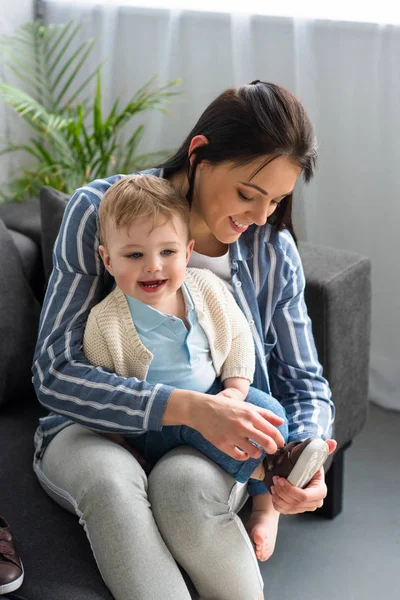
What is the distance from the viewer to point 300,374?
1563 millimetres

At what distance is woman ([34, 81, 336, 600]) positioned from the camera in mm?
1248

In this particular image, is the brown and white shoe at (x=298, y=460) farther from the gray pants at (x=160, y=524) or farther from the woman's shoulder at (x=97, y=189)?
the woman's shoulder at (x=97, y=189)

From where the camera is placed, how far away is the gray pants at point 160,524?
121cm

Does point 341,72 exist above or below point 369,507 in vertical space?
above

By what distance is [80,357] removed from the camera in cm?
138

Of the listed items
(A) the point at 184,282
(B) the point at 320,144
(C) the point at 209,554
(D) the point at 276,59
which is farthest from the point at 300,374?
(D) the point at 276,59

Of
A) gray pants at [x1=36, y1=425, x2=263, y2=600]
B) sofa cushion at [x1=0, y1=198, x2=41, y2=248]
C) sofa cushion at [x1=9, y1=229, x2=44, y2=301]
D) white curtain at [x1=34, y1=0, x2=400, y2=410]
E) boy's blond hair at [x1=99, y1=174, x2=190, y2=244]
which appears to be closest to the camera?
gray pants at [x1=36, y1=425, x2=263, y2=600]

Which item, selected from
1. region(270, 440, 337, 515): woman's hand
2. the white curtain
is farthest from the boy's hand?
the white curtain

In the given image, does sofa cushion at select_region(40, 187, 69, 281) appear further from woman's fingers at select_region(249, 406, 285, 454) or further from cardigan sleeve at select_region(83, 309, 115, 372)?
woman's fingers at select_region(249, 406, 285, 454)

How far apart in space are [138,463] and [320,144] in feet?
4.22

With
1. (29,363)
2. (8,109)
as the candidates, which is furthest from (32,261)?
(8,109)

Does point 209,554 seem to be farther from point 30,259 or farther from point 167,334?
point 30,259

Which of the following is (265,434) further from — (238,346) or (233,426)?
Answer: (238,346)

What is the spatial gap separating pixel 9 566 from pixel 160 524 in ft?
0.76
